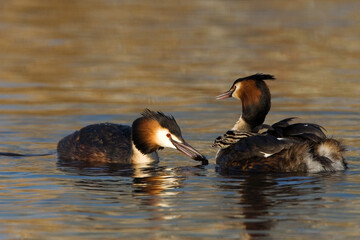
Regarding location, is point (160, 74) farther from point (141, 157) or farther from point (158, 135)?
point (158, 135)

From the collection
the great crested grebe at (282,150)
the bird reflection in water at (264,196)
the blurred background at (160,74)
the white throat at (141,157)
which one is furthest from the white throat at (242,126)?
the bird reflection in water at (264,196)

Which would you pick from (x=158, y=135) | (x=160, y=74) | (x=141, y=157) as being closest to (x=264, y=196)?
(x=158, y=135)

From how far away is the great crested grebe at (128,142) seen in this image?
11.0 m

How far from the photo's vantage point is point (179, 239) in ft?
25.0

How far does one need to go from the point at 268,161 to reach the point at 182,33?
11888 mm

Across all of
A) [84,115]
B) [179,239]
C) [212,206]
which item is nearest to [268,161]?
[212,206]

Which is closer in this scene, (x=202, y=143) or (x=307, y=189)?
(x=307, y=189)

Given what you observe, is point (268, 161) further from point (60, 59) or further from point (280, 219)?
point (60, 59)

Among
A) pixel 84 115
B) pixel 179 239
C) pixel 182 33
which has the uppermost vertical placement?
pixel 182 33

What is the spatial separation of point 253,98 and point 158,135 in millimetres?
1242

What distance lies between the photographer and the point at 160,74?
17312 millimetres

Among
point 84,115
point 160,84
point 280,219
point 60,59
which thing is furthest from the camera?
point 60,59

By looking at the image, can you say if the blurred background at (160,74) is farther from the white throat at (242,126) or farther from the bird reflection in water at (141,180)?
the white throat at (242,126)

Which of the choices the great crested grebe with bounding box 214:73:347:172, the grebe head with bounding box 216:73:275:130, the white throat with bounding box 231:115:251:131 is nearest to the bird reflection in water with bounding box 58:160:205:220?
the great crested grebe with bounding box 214:73:347:172
